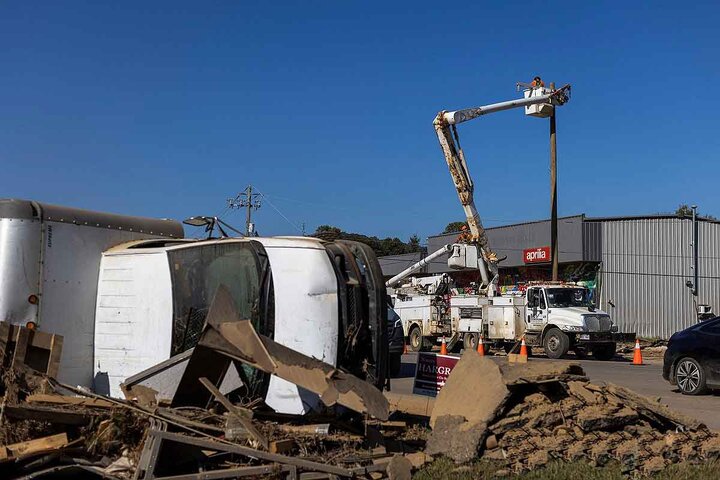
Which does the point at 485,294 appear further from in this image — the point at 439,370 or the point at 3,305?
the point at 3,305

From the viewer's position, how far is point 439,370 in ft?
30.7

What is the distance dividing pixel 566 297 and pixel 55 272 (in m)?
21.7

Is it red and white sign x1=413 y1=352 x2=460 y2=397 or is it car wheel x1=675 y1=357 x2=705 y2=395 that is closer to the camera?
red and white sign x1=413 y1=352 x2=460 y2=397

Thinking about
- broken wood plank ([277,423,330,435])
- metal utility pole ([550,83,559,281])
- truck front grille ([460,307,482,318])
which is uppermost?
metal utility pole ([550,83,559,281])

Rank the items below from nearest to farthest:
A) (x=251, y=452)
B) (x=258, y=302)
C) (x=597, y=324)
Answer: (x=251, y=452) < (x=258, y=302) < (x=597, y=324)

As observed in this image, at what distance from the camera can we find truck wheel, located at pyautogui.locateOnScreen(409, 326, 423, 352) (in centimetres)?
3155

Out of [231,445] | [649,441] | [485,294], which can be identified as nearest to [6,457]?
[231,445]

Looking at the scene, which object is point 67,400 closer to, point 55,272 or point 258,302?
point 55,272

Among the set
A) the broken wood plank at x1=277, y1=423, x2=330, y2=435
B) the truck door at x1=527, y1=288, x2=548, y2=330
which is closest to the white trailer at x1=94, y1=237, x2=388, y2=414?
the broken wood plank at x1=277, y1=423, x2=330, y2=435

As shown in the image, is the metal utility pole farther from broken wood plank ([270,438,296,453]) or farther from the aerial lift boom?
broken wood plank ([270,438,296,453])

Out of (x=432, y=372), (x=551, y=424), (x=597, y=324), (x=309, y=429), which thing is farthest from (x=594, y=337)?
(x=309, y=429)

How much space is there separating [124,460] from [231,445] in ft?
2.61

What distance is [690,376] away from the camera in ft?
Result: 43.9

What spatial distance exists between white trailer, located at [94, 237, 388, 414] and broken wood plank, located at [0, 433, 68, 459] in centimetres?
125
